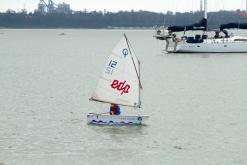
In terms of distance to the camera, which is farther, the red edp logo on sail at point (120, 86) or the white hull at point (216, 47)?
the white hull at point (216, 47)

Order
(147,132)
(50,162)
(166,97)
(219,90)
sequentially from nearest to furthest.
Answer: (50,162), (147,132), (166,97), (219,90)

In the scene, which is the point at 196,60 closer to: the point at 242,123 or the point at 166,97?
the point at 166,97

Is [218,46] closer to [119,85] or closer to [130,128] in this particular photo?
[119,85]

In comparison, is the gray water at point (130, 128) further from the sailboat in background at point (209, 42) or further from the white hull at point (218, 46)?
the sailboat in background at point (209, 42)

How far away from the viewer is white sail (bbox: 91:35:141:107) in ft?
124

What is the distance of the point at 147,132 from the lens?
1446 inches

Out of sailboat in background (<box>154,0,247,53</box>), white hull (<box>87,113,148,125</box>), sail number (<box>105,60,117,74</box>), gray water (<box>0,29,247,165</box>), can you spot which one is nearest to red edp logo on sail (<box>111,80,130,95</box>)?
sail number (<box>105,60,117,74</box>)

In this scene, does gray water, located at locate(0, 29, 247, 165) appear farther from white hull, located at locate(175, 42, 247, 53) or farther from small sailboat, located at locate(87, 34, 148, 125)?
white hull, located at locate(175, 42, 247, 53)

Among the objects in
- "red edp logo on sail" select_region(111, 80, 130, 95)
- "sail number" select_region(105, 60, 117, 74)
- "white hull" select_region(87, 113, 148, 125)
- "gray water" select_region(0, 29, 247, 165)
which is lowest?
"gray water" select_region(0, 29, 247, 165)

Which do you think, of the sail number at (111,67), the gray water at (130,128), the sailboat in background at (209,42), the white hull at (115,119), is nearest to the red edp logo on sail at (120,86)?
the sail number at (111,67)

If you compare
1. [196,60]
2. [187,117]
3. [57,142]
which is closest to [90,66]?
[196,60]

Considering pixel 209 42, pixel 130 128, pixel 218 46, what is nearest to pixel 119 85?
pixel 130 128

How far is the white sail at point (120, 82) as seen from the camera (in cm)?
3775

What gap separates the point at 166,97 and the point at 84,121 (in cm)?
1271
